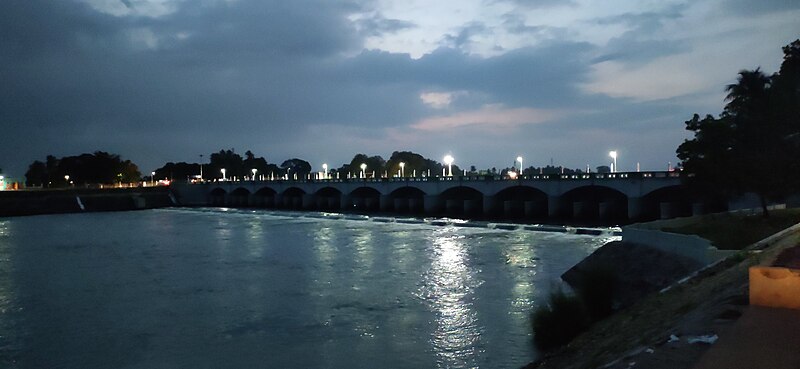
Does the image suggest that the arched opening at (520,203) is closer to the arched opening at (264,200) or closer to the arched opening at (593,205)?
the arched opening at (593,205)

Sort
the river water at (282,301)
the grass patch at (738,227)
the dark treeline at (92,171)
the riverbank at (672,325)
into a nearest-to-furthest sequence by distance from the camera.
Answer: the riverbank at (672,325)
the river water at (282,301)
the grass patch at (738,227)
the dark treeline at (92,171)

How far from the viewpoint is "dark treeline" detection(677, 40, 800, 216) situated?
2464 cm

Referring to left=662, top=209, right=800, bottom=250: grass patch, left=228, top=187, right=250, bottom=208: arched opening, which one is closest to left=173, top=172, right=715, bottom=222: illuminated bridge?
left=228, top=187, right=250, bottom=208: arched opening

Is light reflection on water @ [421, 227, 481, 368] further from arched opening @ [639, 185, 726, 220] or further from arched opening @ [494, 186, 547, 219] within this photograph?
arched opening @ [494, 186, 547, 219]

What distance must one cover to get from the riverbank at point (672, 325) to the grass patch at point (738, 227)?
Answer: 146 inches

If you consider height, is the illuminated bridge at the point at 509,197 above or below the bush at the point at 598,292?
above

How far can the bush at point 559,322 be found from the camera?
15.4 m

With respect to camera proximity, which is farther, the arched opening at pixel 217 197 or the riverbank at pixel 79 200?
the arched opening at pixel 217 197

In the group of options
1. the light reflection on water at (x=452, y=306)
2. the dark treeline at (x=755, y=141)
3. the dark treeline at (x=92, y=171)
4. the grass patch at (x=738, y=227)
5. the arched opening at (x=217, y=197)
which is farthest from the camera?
the dark treeline at (x=92, y=171)

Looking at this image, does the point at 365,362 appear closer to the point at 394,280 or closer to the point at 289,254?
the point at 394,280

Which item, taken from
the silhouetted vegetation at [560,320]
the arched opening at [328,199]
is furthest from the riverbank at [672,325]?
the arched opening at [328,199]

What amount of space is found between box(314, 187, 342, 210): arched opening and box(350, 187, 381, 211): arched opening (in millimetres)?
2733

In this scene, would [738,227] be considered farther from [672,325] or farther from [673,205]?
[673,205]

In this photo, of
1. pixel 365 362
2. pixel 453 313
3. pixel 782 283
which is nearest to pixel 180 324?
pixel 365 362
